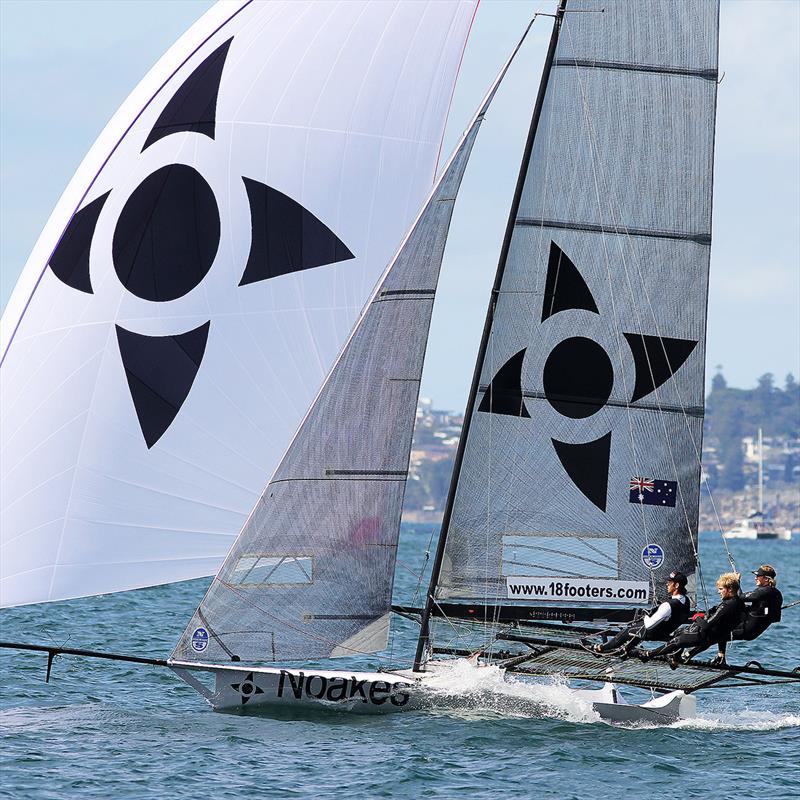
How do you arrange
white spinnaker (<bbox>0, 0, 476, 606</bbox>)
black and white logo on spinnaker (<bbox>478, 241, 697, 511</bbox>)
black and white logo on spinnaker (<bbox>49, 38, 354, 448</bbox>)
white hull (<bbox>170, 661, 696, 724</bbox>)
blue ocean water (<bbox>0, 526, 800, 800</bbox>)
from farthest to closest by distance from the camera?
black and white logo on spinnaker (<bbox>478, 241, 697, 511</bbox>)
white hull (<bbox>170, 661, 696, 724</bbox>)
black and white logo on spinnaker (<bbox>49, 38, 354, 448</bbox>)
white spinnaker (<bbox>0, 0, 476, 606</bbox>)
blue ocean water (<bbox>0, 526, 800, 800</bbox>)

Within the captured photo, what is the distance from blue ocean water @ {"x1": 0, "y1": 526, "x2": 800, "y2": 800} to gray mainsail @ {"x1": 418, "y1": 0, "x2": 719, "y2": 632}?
1.16 metres

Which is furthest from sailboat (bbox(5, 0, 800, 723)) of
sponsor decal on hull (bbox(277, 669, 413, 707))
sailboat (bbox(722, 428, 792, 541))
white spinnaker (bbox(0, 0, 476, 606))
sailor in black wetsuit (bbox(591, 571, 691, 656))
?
sailboat (bbox(722, 428, 792, 541))

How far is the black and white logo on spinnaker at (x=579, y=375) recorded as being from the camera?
13.0 meters

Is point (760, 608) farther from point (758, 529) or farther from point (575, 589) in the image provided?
point (758, 529)

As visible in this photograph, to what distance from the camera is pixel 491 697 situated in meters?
12.9

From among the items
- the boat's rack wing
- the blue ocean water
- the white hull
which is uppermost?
the boat's rack wing

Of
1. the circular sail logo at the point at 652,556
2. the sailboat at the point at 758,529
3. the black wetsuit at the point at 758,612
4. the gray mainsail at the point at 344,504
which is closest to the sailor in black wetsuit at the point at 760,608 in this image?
the black wetsuit at the point at 758,612

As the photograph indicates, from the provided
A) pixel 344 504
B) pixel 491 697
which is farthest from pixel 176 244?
pixel 491 697

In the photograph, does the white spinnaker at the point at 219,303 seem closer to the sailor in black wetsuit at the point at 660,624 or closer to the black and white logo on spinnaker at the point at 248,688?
the black and white logo on spinnaker at the point at 248,688

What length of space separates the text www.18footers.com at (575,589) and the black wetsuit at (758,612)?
3.90 ft

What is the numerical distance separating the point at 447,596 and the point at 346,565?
1.03 metres

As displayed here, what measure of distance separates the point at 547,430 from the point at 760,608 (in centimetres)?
243

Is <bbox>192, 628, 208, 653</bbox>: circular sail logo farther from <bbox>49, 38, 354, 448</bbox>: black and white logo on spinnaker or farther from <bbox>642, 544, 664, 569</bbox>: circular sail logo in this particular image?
<bbox>642, 544, 664, 569</bbox>: circular sail logo

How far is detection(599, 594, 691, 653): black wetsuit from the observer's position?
40.9 feet
